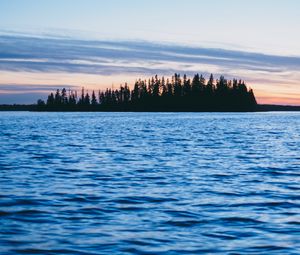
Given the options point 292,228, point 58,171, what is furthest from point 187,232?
point 58,171

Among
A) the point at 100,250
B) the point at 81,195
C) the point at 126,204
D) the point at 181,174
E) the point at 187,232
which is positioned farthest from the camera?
the point at 181,174

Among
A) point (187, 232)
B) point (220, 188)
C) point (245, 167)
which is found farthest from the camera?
point (245, 167)

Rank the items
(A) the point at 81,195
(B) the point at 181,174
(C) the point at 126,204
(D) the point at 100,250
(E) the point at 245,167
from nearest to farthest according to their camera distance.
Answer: (D) the point at 100,250
(C) the point at 126,204
(A) the point at 81,195
(B) the point at 181,174
(E) the point at 245,167

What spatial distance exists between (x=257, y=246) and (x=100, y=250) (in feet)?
11.3

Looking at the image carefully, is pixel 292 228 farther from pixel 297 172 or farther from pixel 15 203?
pixel 297 172

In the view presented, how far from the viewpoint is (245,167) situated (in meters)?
26.5

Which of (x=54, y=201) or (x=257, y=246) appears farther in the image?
(x=54, y=201)

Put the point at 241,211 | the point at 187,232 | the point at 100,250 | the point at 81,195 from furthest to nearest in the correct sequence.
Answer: the point at 81,195, the point at 241,211, the point at 187,232, the point at 100,250

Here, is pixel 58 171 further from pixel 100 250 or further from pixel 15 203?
pixel 100 250

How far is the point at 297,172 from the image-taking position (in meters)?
24.5

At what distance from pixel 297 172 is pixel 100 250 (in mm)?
16202

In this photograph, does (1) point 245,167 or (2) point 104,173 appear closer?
(2) point 104,173

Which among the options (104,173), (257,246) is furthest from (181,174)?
(257,246)

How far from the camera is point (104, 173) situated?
77.6 feet
